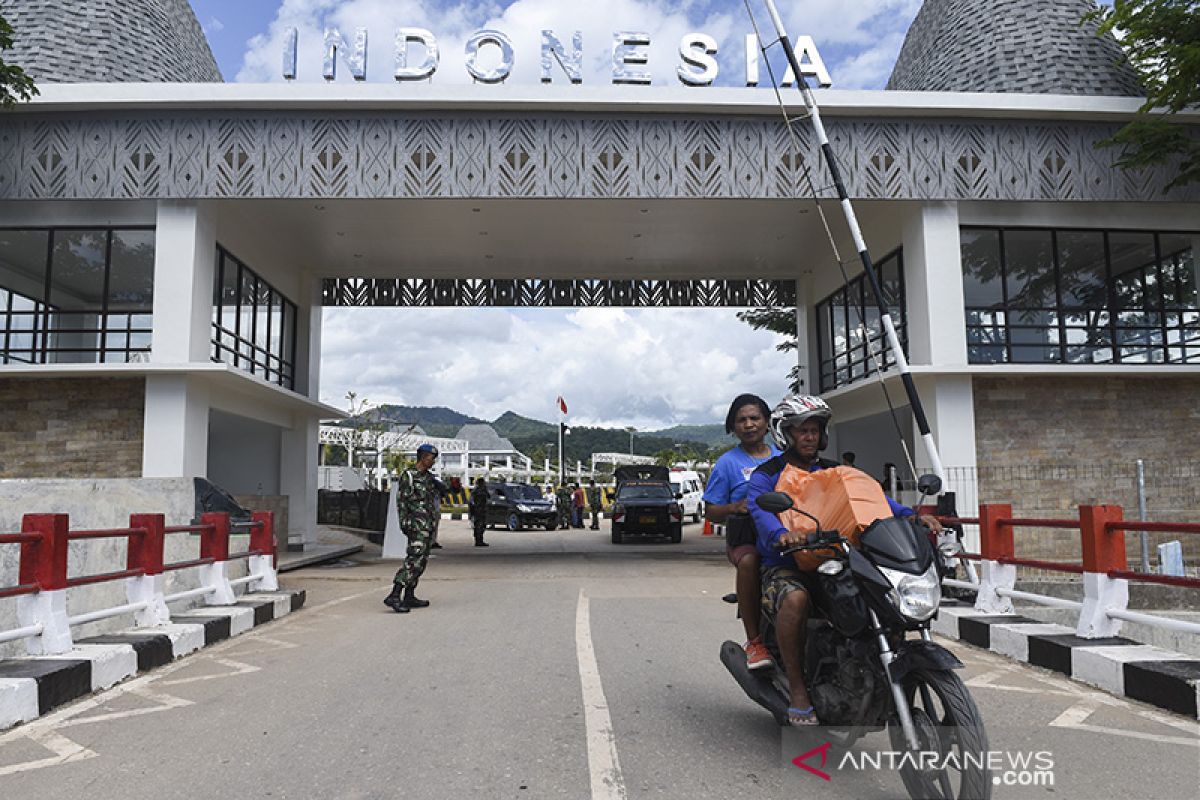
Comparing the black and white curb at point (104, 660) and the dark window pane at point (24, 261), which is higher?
the dark window pane at point (24, 261)

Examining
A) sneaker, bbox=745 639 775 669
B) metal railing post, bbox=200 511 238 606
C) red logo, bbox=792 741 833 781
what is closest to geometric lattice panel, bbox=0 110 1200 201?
metal railing post, bbox=200 511 238 606

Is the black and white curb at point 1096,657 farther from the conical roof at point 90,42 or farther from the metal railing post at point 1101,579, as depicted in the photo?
the conical roof at point 90,42

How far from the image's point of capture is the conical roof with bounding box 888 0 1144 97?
16609 mm

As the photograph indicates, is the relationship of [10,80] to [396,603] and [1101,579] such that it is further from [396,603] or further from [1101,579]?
[1101,579]

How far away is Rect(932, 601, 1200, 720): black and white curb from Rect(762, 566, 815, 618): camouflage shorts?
2.88 meters

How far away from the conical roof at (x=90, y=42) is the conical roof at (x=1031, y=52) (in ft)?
52.7

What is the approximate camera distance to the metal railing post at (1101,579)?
22.1 ft

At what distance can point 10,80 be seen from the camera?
14148 mm

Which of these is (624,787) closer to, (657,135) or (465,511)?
(657,135)

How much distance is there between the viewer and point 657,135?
1591cm

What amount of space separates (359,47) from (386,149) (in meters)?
2.06

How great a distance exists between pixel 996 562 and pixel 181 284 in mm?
13935

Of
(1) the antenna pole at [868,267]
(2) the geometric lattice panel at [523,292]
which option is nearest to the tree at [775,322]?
(2) the geometric lattice panel at [523,292]

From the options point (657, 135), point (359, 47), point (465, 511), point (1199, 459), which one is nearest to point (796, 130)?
point (657, 135)
